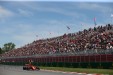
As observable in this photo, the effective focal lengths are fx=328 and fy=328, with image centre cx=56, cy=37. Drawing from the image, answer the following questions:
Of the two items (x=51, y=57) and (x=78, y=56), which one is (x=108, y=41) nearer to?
(x=78, y=56)

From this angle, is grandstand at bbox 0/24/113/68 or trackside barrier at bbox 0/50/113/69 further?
grandstand at bbox 0/24/113/68

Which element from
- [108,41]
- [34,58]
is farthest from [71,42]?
[34,58]

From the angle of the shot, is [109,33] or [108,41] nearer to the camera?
[108,41]

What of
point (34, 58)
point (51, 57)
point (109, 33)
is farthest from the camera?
point (34, 58)

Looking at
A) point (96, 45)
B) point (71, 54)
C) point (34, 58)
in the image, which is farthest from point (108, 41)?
point (34, 58)

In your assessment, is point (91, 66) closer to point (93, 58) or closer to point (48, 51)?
point (93, 58)

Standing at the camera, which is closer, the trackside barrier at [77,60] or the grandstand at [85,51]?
the trackside barrier at [77,60]

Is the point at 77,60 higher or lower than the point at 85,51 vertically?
lower

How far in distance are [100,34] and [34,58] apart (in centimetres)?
2274

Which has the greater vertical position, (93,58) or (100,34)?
(100,34)

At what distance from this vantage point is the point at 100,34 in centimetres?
3853

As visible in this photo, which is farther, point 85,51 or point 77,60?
point 77,60

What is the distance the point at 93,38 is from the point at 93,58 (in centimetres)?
418

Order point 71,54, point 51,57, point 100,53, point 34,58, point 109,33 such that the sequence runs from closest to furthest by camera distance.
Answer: point 100,53, point 109,33, point 71,54, point 51,57, point 34,58
